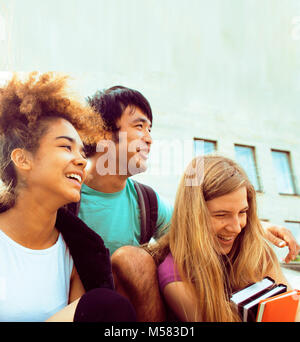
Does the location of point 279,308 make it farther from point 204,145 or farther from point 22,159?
point 204,145

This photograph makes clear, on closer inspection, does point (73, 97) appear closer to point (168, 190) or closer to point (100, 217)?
point (100, 217)

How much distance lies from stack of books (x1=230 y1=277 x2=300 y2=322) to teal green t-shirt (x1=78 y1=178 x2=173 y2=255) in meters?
0.38

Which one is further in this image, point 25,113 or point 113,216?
point 113,216

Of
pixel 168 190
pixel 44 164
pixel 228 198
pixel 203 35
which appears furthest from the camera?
pixel 203 35

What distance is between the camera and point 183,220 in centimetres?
74

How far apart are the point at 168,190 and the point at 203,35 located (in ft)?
2.53

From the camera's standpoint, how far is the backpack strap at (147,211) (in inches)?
36.1

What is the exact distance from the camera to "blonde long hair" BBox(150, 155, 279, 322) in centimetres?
67

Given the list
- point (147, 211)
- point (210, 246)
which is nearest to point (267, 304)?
point (210, 246)

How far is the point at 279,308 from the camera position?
0.60 meters

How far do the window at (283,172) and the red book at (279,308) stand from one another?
2.21 ft

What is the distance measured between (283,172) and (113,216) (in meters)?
0.85

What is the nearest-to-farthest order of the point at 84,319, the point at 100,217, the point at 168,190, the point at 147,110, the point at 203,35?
the point at 84,319 < the point at 100,217 < the point at 147,110 < the point at 168,190 < the point at 203,35
